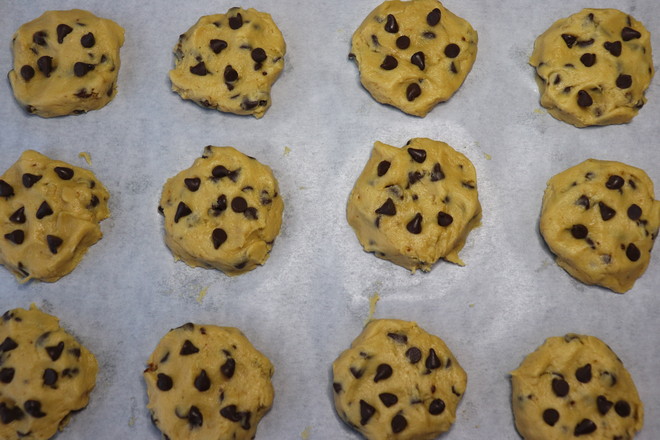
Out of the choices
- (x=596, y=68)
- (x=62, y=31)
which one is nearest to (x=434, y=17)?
(x=596, y=68)

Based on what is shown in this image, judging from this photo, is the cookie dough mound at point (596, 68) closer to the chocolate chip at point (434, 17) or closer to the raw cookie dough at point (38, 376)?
the chocolate chip at point (434, 17)

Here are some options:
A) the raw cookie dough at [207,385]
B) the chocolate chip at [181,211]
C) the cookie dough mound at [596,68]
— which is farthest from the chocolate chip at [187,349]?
the cookie dough mound at [596,68]

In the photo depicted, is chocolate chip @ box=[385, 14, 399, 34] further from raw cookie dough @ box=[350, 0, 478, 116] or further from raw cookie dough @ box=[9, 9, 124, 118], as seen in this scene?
raw cookie dough @ box=[9, 9, 124, 118]

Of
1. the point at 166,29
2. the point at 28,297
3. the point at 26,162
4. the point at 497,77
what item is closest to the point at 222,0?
the point at 166,29

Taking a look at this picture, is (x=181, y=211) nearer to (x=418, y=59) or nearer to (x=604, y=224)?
(x=418, y=59)

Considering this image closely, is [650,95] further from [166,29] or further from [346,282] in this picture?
[166,29]

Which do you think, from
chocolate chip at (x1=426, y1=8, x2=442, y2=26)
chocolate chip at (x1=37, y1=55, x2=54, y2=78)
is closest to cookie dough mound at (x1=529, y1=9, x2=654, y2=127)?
chocolate chip at (x1=426, y1=8, x2=442, y2=26)
